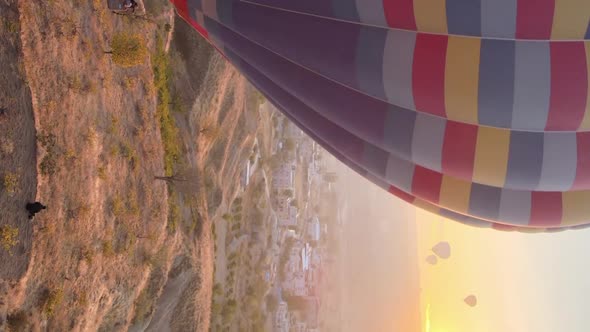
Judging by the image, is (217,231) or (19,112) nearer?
(19,112)

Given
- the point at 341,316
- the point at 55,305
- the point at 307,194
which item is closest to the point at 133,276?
the point at 55,305

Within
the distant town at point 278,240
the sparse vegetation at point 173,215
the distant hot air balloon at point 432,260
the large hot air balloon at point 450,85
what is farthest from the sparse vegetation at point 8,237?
the distant hot air balloon at point 432,260

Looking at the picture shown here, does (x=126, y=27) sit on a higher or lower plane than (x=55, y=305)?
higher

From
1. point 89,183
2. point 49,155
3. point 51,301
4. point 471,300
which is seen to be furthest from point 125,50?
point 471,300

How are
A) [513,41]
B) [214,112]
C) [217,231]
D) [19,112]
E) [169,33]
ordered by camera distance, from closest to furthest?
1. [513,41]
2. [19,112]
3. [169,33]
4. [214,112]
5. [217,231]

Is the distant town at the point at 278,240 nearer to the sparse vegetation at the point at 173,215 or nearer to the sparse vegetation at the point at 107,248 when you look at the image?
the sparse vegetation at the point at 173,215

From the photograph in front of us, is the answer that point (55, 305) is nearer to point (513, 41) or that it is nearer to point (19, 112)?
point (19, 112)

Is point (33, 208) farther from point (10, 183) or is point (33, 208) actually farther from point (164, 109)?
point (164, 109)
